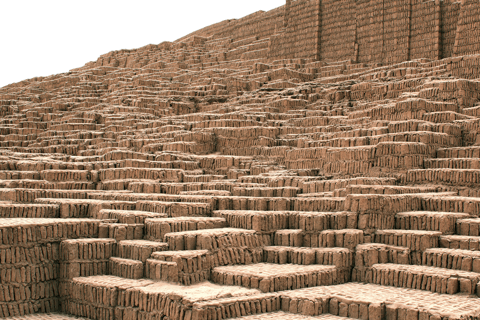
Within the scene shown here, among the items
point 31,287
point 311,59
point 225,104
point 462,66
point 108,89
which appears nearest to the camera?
point 31,287

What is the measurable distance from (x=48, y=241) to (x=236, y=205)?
9.96 ft

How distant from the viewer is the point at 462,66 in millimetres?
16141

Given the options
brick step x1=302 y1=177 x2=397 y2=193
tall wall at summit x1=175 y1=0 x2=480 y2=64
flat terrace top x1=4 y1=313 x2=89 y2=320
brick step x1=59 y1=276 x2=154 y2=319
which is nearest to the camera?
brick step x1=59 y1=276 x2=154 y2=319

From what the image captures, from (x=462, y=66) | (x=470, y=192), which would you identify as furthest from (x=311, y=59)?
(x=470, y=192)

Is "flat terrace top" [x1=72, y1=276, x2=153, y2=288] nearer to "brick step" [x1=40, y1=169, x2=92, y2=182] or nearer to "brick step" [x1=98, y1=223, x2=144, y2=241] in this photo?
"brick step" [x1=98, y1=223, x2=144, y2=241]

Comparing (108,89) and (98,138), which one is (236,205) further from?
(108,89)

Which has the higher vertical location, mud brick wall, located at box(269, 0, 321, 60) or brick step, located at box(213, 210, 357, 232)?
mud brick wall, located at box(269, 0, 321, 60)

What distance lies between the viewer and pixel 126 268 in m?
6.87

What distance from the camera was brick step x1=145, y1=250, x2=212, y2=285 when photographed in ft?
21.3

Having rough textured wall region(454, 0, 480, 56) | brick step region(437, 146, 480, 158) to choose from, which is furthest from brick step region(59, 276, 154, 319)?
rough textured wall region(454, 0, 480, 56)

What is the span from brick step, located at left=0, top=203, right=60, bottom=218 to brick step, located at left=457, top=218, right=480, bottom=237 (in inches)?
239

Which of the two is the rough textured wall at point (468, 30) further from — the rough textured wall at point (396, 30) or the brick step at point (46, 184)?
the brick step at point (46, 184)

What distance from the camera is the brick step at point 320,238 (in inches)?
294

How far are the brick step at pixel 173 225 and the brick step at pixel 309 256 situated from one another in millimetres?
941
